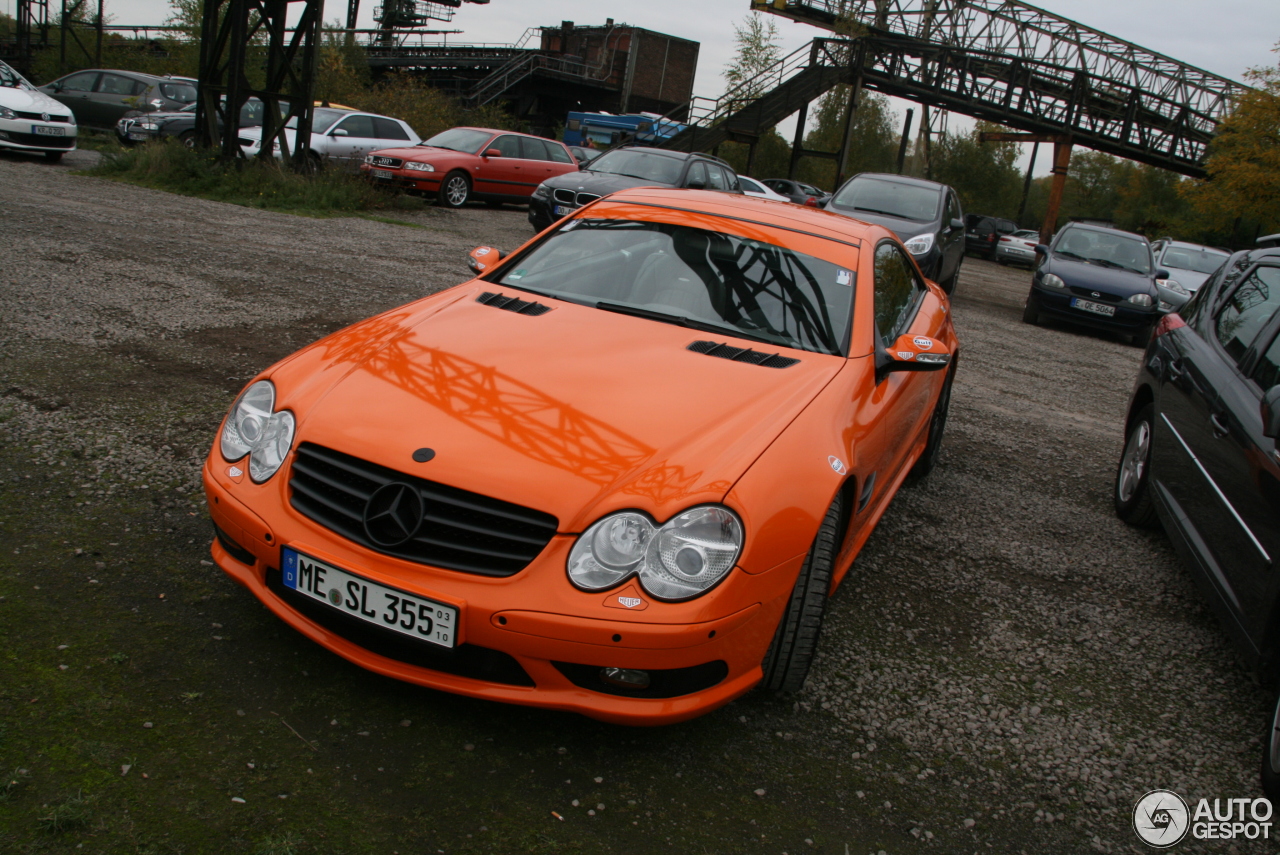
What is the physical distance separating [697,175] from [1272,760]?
12300mm

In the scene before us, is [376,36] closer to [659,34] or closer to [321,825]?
[659,34]

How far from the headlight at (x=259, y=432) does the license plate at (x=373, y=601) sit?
0.31 meters

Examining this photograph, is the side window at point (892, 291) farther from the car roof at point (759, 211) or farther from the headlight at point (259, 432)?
the headlight at point (259, 432)

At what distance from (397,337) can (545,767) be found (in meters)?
1.54

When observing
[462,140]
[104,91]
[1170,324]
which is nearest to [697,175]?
[462,140]

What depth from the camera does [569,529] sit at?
2312 millimetres

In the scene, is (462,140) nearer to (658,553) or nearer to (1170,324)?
(1170,324)

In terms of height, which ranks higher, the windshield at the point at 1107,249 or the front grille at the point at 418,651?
the windshield at the point at 1107,249

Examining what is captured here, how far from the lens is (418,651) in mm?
2377

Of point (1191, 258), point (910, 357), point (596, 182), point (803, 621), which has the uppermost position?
point (1191, 258)

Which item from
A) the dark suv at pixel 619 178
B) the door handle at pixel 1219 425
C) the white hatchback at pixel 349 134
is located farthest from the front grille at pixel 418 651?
the white hatchback at pixel 349 134

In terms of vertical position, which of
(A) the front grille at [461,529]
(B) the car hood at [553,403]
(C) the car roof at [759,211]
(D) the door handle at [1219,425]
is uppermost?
(C) the car roof at [759,211]

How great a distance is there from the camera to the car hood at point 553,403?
7.86ft

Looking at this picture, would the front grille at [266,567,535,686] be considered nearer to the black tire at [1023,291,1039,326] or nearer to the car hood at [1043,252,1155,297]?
the car hood at [1043,252,1155,297]
